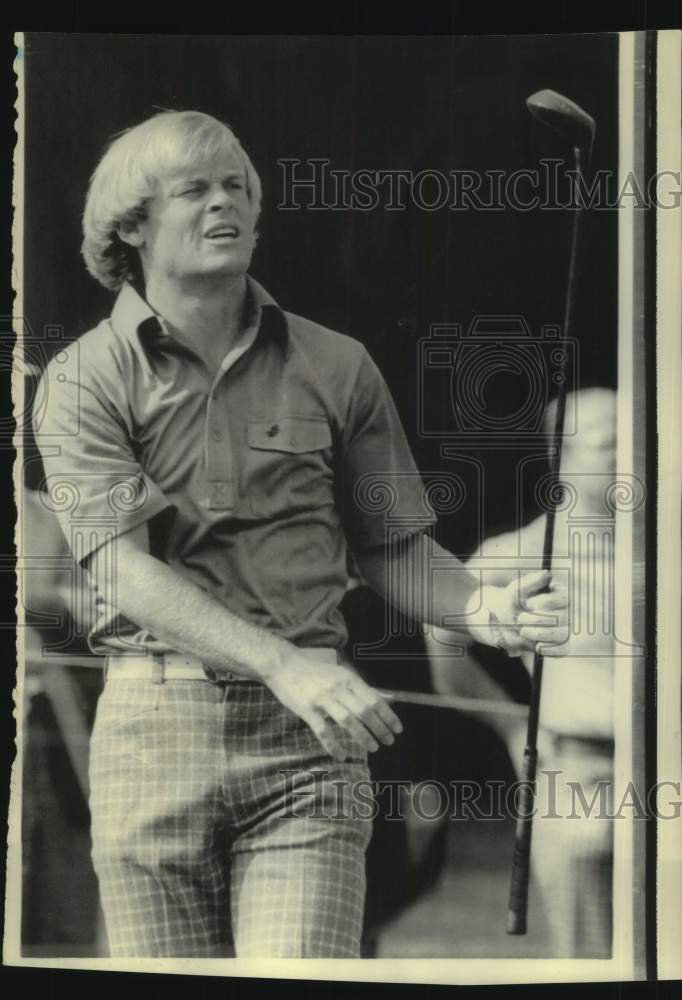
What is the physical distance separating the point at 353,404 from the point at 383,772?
107cm

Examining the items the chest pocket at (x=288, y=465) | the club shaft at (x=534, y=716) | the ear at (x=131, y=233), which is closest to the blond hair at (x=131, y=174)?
the ear at (x=131, y=233)

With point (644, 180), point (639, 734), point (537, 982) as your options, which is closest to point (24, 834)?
point (537, 982)

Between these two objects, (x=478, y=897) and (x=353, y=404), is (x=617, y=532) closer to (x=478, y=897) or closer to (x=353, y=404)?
(x=353, y=404)

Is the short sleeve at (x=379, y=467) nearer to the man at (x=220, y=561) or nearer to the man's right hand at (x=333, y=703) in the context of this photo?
the man at (x=220, y=561)

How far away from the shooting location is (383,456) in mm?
3197

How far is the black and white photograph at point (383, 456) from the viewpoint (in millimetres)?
3131

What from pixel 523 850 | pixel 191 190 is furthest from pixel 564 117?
pixel 523 850

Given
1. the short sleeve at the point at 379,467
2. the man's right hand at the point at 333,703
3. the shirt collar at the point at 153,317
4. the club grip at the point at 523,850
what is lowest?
the club grip at the point at 523,850

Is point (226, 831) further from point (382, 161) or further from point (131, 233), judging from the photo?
point (382, 161)

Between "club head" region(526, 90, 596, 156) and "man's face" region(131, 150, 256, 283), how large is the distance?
0.89 m

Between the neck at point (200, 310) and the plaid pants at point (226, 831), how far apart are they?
97 cm

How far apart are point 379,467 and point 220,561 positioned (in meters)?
0.53

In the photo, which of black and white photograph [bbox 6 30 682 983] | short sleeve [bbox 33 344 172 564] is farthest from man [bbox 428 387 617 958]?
short sleeve [bbox 33 344 172 564]

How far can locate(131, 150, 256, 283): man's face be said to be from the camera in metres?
3.15
